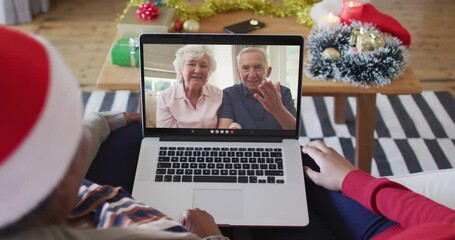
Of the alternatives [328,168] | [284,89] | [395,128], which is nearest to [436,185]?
[328,168]

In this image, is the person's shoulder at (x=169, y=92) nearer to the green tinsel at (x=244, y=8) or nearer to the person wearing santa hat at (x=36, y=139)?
the person wearing santa hat at (x=36, y=139)

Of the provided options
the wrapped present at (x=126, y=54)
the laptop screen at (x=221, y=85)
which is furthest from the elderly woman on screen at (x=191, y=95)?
the wrapped present at (x=126, y=54)

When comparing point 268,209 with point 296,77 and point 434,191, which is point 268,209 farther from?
point 434,191

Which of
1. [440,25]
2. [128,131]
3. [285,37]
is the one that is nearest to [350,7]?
[285,37]

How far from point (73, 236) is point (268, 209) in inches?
19.4

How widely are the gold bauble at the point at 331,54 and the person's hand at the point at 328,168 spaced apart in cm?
41

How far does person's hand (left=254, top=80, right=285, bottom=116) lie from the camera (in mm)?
1235

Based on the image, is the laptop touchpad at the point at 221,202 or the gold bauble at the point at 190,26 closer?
the laptop touchpad at the point at 221,202

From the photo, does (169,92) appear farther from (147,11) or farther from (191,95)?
(147,11)

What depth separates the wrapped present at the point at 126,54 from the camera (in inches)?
61.9

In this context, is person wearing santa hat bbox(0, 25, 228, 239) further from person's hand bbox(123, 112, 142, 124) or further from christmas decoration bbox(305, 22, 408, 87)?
christmas decoration bbox(305, 22, 408, 87)

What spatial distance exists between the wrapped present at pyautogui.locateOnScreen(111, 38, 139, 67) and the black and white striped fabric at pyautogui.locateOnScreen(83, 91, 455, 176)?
80 cm

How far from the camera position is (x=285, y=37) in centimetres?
122

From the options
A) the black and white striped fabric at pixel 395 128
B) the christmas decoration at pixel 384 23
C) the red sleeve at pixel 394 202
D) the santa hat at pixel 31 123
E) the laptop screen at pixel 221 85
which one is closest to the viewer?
the santa hat at pixel 31 123
